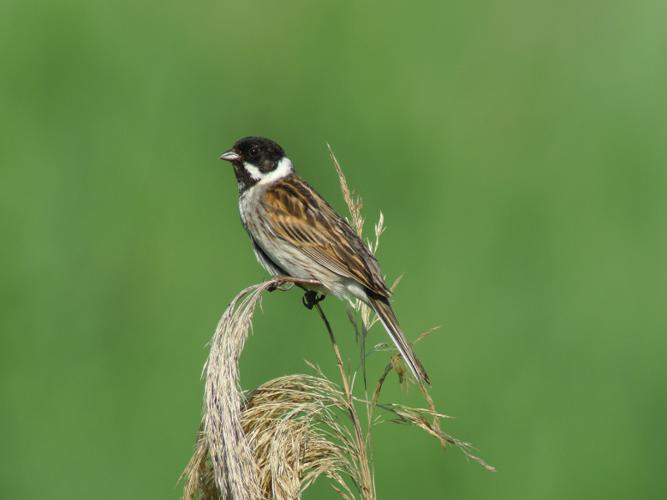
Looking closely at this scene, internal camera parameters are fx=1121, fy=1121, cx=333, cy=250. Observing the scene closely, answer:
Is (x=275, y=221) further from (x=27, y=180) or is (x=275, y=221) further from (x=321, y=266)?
(x=27, y=180)

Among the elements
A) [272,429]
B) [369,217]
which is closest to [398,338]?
[272,429]

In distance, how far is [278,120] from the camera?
5.55m

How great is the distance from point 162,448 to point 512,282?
1.71m

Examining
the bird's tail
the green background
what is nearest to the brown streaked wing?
the bird's tail

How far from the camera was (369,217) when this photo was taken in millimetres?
5176

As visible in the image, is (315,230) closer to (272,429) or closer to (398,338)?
(398,338)

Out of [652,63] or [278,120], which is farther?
[652,63]

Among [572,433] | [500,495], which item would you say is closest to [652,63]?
[572,433]

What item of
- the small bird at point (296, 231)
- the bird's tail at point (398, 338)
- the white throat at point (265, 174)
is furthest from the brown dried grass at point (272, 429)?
the white throat at point (265, 174)

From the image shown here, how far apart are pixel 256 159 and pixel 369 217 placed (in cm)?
107

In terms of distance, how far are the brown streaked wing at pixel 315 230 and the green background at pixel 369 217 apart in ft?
2.40

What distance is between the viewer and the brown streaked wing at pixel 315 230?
3812mm

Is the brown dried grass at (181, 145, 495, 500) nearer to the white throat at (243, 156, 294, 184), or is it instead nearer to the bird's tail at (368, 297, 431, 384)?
the bird's tail at (368, 297, 431, 384)

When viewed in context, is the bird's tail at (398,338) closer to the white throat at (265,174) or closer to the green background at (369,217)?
the white throat at (265,174)
